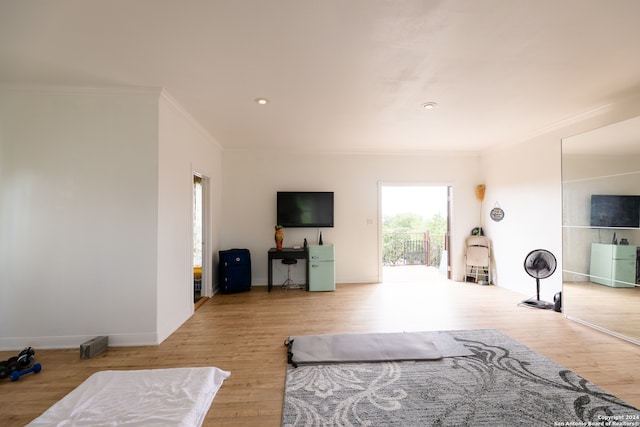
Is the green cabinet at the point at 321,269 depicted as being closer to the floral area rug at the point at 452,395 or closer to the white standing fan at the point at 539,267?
the floral area rug at the point at 452,395

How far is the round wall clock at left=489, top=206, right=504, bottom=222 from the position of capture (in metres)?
5.23

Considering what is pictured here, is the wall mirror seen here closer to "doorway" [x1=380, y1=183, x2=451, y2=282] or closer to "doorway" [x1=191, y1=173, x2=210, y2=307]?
"doorway" [x1=380, y1=183, x2=451, y2=282]

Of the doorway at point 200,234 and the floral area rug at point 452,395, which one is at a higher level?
the doorway at point 200,234

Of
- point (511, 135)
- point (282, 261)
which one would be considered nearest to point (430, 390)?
point (282, 261)

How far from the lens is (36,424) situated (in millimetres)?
1760

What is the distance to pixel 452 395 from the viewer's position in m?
2.07

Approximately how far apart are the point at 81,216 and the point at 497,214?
659 cm

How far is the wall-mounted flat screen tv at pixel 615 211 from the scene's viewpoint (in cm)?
293

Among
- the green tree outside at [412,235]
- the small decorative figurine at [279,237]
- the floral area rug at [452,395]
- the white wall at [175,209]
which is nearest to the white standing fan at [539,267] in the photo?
the floral area rug at [452,395]

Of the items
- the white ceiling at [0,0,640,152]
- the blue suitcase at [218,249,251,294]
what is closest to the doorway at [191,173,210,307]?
the blue suitcase at [218,249,251,294]

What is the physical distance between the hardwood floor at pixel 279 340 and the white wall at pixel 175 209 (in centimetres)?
31

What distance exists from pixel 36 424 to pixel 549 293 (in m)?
6.09

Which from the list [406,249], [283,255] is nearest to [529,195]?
[406,249]

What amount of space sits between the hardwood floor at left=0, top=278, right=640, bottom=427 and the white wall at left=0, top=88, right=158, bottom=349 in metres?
0.33
